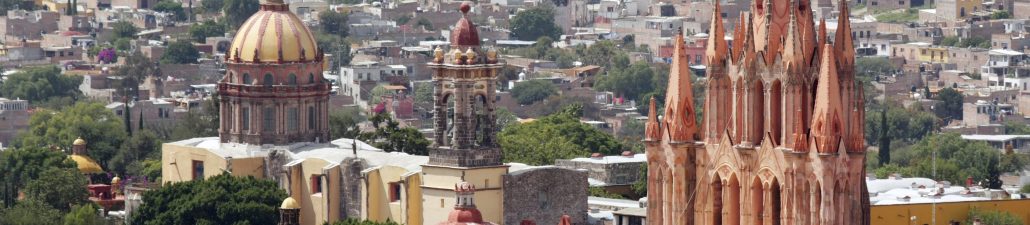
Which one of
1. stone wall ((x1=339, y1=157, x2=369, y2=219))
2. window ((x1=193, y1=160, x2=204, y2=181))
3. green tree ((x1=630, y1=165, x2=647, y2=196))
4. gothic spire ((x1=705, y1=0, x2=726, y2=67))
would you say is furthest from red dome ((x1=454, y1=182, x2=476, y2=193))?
gothic spire ((x1=705, y1=0, x2=726, y2=67))

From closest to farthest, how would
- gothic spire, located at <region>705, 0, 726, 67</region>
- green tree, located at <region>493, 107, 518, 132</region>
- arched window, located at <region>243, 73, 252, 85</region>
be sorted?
gothic spire, located at <region>705, 0, 726, 67</region> → arched window, located at <region>243, 73, 252, 85</region> → green tree, located at <region>493, 107, 518, 132</region>

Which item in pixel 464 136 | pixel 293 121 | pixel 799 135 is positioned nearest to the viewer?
pixel 799 135

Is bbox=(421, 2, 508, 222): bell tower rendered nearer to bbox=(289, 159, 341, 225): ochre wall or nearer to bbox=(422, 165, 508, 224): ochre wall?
bbox=(422, 165, 508, 224): ochre wall

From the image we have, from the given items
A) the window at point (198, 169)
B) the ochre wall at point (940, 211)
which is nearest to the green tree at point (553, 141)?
the window at point (198, 169)

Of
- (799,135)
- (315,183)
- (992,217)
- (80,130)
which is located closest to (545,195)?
(315,183)

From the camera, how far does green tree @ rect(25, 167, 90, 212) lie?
121 meters

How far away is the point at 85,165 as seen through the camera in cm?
13025

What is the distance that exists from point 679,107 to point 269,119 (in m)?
52.8

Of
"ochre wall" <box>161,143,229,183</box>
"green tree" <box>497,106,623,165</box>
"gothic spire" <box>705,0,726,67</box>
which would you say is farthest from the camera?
"green tree" <box>497,106,623,165</box>

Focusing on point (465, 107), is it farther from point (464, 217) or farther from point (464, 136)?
point (464, 217)

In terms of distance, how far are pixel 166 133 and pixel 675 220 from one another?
309 feet

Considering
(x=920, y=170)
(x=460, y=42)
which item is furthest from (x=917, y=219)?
(x=920, y=170)

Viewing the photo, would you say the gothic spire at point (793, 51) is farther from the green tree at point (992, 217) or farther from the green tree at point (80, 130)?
the green tree at point (80, 130)

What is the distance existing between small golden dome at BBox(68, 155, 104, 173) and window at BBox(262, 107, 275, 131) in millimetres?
13207
